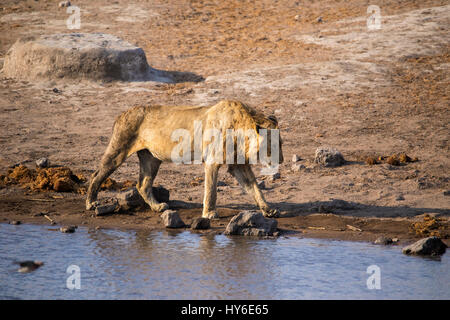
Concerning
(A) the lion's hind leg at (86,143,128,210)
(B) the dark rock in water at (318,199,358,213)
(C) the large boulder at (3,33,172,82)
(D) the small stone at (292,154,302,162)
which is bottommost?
(B) the dark rock in water at (318,199,358,213)

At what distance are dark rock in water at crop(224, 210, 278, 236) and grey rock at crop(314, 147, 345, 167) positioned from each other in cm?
345

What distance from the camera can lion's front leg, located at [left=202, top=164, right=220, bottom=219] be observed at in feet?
32.2

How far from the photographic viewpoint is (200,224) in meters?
9.61

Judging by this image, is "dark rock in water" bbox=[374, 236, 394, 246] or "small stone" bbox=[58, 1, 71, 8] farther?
"small stone" bbox=[58, 1, 71, 8]

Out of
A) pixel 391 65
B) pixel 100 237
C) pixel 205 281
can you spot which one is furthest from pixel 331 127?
pixel 205 281

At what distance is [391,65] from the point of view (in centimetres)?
1761

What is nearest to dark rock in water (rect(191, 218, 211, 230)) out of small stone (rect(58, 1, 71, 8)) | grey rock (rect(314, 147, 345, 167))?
grey rock (rect(314, 147, 345, 167))

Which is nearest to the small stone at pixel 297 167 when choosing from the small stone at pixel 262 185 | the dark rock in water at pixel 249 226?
the small stone at pixel 262 185

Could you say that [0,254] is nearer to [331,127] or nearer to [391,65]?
[331,127]

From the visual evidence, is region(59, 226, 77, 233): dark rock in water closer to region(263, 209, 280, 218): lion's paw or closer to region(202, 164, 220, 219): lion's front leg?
region(202, 164, 220, 219): lion's front leg

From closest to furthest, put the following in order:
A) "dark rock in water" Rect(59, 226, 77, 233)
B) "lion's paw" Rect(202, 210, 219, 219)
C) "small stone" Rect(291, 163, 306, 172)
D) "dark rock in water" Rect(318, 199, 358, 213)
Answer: "dark rock in water" Rect(59, 226, 77, 233), "lion's paw" Rect(202, 210, 219, 219), "dark rock in water" Rect(318, 199, 358, 213), "small stone" Rect(291, 163, 306, 172)

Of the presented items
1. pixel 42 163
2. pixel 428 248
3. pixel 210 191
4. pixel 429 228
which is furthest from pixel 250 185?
pixel 42 163

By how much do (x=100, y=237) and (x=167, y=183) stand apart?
302cm
